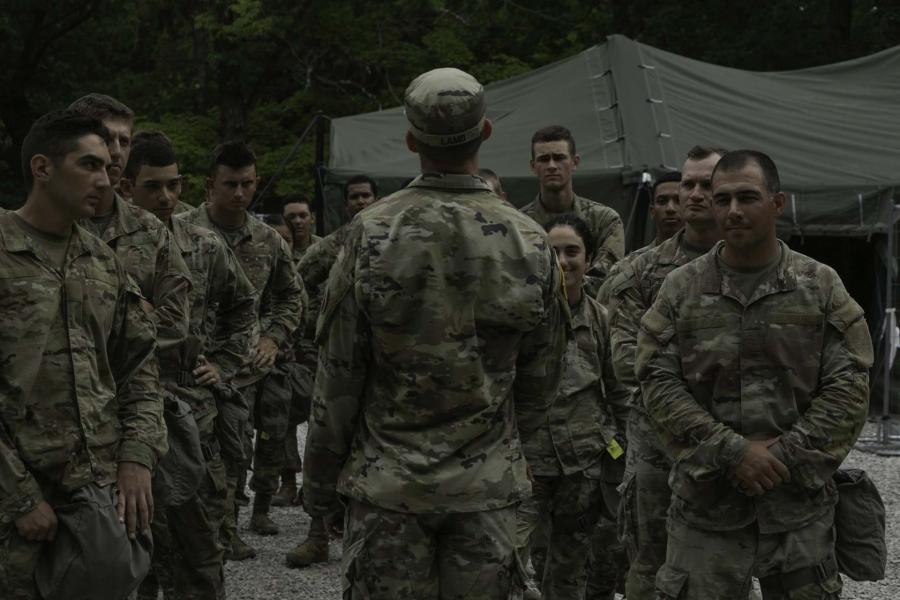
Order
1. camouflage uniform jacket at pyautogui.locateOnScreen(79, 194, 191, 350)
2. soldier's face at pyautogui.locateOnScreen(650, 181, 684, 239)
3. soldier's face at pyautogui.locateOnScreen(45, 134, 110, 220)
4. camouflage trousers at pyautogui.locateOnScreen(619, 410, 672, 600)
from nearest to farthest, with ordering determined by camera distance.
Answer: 1. soldier's face at pyautogui.locateOnScreen(45, 134, 110, 220)
2. camouflage uniform jacket at pyautogui.locateOnScreen(79, 194, 191, 350)
3. camouflage trousers at pyautogui.locateOnScreen(619, 410, 672, 600)
4. soldier's face at pyautogui.locateOnScreen(650, 181, 684, 239)

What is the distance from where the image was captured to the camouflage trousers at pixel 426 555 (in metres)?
3.85

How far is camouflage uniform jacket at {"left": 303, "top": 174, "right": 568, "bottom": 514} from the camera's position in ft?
12.5

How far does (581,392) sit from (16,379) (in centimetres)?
278

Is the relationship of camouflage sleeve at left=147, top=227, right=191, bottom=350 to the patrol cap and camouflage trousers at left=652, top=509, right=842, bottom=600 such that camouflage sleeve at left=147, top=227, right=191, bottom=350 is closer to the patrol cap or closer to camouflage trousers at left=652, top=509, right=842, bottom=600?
the patrol cap

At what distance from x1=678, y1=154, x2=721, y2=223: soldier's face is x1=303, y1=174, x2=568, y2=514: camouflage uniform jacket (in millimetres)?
1861

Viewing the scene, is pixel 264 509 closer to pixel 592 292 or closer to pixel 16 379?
pixel 592 292

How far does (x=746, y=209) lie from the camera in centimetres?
463

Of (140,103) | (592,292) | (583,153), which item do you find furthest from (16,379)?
(140,103)

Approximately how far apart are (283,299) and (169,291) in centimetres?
241

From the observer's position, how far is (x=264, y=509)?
8.98 m

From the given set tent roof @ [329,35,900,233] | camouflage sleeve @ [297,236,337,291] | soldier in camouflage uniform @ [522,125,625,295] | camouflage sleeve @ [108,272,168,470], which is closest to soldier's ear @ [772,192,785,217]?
camouflage sleeve @ [108,272,168,470]

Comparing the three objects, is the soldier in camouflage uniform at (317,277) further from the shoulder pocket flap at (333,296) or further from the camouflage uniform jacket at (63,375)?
the shoulder pocket flap at (333,296)

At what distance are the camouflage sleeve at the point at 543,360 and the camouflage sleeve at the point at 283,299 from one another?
3.48m

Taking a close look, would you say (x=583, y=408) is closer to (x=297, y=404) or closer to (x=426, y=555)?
(x=426, y=555)
